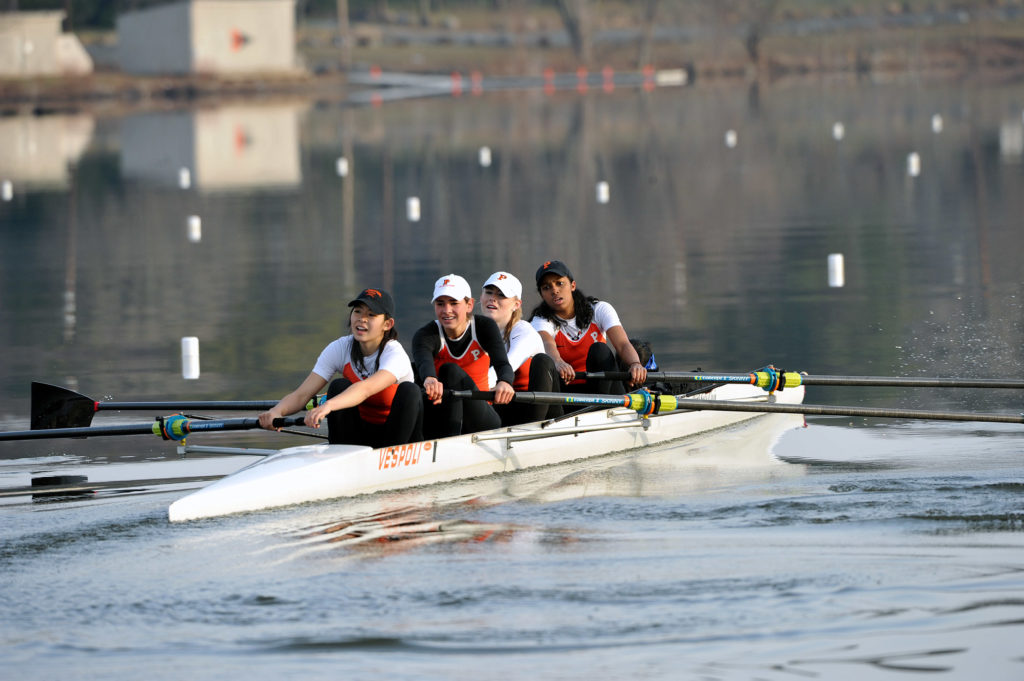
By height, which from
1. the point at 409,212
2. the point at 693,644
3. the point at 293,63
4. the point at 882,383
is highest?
the point at 293,63

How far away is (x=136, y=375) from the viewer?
16344 millimetres

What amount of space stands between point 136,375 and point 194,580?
7515 millimetres

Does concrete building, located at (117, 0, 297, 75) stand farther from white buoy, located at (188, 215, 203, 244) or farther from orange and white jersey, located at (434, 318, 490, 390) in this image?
orange and white jersey, located at (434, 318, 490, 390)

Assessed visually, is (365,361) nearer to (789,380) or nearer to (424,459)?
(424,459)

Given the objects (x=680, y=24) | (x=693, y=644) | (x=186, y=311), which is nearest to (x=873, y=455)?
(x=693, y=644)

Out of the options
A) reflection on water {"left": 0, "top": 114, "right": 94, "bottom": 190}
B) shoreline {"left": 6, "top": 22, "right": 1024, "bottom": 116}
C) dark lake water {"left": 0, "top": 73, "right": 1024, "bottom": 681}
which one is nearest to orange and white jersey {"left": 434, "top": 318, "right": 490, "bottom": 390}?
dark lake water {"left": 0, "top": 73, "right": 1024, "bottom": 681}

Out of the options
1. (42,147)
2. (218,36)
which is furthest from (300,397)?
(218,36)

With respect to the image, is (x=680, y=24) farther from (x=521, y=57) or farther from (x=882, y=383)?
(x=882, y=383)

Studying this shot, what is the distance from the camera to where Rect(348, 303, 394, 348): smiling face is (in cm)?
1124

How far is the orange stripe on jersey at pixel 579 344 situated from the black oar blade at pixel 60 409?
3819 mm

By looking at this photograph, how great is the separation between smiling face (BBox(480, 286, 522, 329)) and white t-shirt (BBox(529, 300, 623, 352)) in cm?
71

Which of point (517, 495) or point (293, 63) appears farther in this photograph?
point (293, 63)

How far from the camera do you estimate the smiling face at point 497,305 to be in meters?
12.5

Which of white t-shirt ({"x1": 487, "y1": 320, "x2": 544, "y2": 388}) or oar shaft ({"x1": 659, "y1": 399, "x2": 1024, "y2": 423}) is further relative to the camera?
white t-shirt ({"x1": 487, "y1": 320, "x2": 544, "y2": 388})
